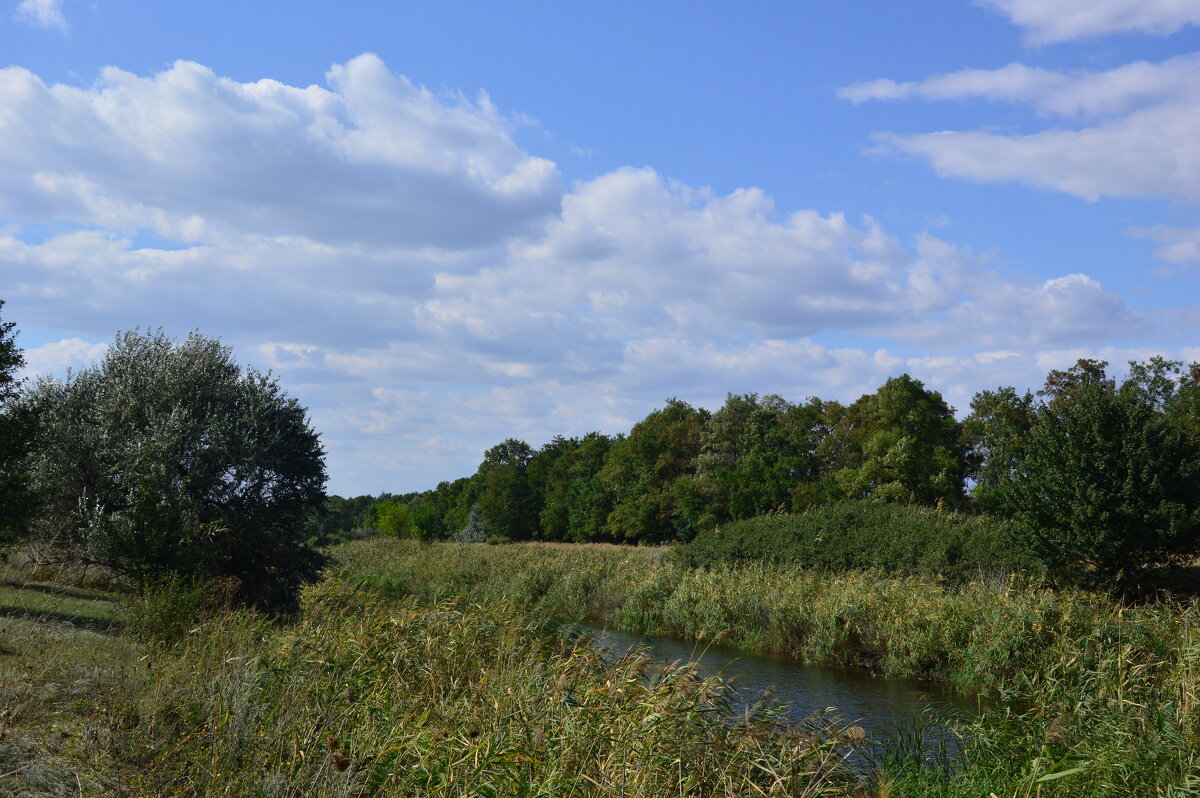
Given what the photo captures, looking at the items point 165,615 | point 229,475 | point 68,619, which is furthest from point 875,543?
point 68,619

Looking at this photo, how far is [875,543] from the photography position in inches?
976

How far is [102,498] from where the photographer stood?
66.8 ft

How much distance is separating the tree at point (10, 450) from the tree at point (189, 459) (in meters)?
1.90

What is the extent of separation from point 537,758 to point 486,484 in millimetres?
68143

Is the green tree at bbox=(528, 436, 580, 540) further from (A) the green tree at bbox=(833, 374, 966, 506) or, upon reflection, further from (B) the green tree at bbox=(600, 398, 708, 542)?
(A) the green tree at bbox=(833, 374, 966, 506)

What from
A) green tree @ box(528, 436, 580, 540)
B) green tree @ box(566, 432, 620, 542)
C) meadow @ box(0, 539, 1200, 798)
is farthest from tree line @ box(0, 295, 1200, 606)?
green tree @ box(528, 436, 580, 540)

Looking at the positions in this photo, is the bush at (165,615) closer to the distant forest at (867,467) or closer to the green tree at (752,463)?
the distant forest at (867,467)

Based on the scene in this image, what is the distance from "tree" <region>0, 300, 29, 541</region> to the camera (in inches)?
588

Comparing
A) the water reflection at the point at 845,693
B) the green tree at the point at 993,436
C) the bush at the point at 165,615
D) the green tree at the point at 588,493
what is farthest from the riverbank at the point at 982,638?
the green tree at the point at 588,493

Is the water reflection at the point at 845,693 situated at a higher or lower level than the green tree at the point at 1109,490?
lower

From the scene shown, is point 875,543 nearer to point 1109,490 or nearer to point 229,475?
point 1109,490

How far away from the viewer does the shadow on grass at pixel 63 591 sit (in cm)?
1641

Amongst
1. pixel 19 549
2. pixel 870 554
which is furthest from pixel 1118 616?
pixel 19 549

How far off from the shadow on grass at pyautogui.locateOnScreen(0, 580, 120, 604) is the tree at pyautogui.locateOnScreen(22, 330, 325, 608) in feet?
2.68
